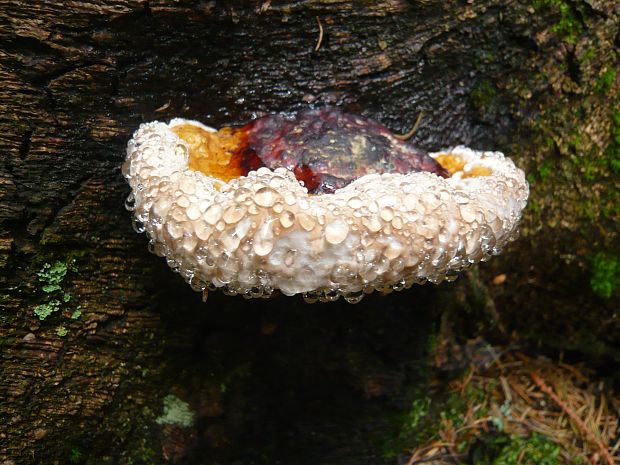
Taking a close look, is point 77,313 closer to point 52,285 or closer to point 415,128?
point 52,285

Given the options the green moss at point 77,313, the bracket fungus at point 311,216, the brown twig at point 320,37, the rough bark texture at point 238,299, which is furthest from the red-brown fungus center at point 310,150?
the green moss at point 77,313

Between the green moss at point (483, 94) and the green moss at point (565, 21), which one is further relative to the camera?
the green moss at point (483, 94)

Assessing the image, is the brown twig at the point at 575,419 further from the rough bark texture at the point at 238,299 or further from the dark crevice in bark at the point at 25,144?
the dark crevice in bark at the point at 25,144

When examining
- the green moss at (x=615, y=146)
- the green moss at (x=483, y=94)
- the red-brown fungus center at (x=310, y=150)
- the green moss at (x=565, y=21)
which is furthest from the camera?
the green moss at (x=615, y=146)

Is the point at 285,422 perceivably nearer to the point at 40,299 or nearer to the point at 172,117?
the point at 40,299

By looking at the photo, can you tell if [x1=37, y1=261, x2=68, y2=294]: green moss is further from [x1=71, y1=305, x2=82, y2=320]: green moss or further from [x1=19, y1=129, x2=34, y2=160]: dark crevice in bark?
[x1=19, y1=129, x2=34, y2=160]: dark crevice in bark

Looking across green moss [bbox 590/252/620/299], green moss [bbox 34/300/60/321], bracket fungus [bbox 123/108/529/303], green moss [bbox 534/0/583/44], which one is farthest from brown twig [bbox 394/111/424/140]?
green moss [bbox 34/300/60/321]
